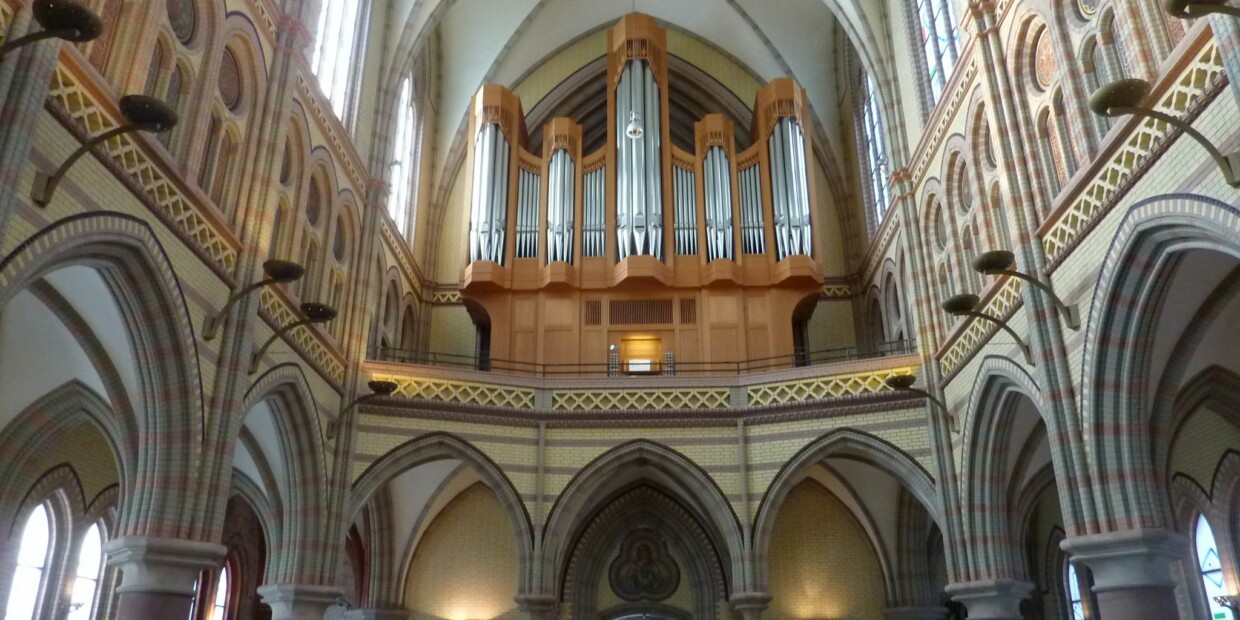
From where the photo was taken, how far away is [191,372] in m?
11.9

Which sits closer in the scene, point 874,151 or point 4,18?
point 4,18

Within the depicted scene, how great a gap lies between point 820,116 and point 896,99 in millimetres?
5942

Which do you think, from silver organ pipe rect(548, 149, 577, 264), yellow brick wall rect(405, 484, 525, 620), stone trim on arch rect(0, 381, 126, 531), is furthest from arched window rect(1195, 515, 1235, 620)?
stone trim on arch rect(0, 381, 126, 531)

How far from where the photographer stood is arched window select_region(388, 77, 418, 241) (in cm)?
2189

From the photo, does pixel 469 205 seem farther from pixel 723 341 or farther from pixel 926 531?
pixel 926 531

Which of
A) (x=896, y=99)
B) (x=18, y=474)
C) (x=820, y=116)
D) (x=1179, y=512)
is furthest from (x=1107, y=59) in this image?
(x=18, y=474)

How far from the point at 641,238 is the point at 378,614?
9845mm

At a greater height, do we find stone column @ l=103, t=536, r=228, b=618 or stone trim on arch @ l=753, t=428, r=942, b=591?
stone trim on arch @ l=753, t=428, r=942, b=591

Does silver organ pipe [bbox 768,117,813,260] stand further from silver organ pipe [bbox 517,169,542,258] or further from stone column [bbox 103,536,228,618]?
stone column [bbox 103,536,228,618]

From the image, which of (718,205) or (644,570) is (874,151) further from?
(644,570)

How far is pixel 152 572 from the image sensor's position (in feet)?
36.8

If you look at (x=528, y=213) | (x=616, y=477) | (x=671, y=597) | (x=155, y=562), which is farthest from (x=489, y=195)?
(x=155, y=562)

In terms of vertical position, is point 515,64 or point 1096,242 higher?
point 515,64

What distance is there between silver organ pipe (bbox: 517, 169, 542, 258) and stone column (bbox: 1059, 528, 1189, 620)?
13.9 meters
